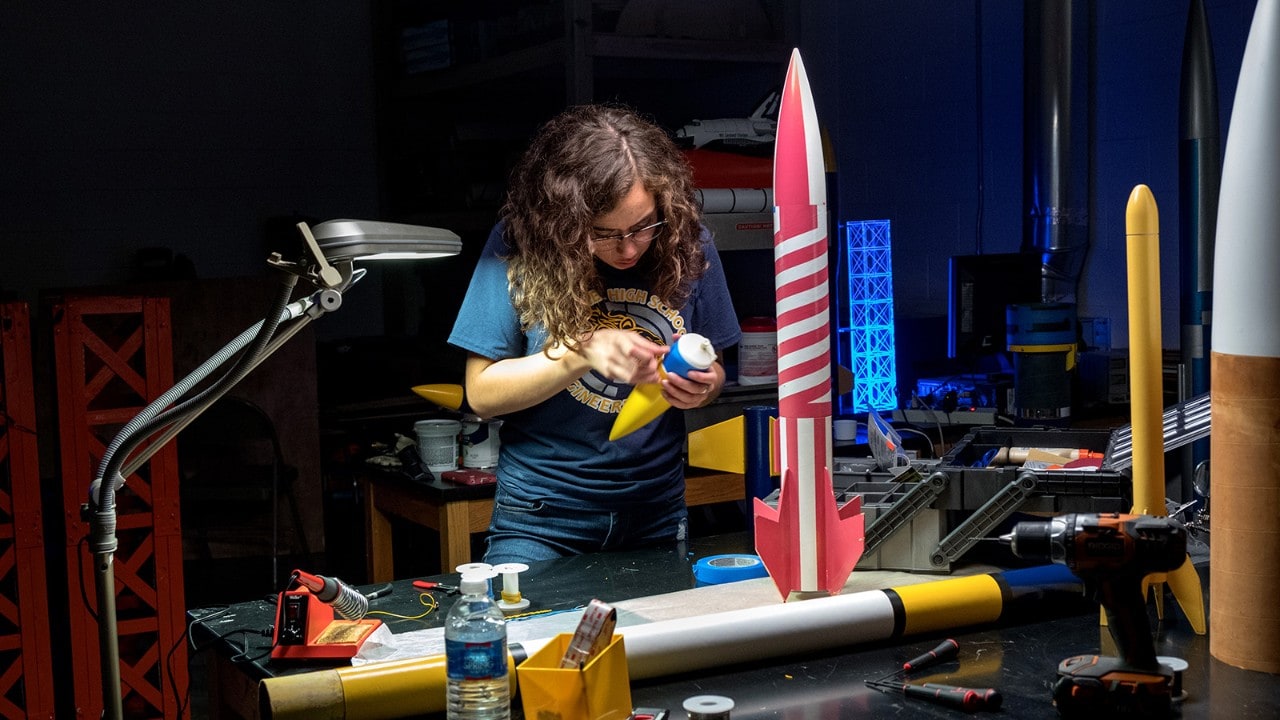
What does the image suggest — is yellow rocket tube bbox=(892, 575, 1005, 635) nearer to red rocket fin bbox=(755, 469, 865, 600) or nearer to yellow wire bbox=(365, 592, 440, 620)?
red rocket fin bbox=(755, 469, 865, 600)

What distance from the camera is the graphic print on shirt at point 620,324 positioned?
6.66 feet

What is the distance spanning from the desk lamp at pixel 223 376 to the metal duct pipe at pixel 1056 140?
350 centimetres

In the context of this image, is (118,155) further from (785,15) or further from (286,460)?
(785,15)

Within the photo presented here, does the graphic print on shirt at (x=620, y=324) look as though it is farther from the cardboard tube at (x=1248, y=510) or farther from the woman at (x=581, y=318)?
the cardboard tube at (x=1248, y=510)

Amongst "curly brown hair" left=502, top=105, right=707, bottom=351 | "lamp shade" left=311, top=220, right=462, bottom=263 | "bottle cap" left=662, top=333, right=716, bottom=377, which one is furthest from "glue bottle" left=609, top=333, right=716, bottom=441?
"lamp shade" left=311, top=220, right=462, bottom=263

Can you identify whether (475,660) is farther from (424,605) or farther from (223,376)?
(424,605)

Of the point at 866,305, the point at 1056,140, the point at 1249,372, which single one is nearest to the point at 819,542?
the point at 1249,372

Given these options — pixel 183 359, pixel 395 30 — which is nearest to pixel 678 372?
pixel 183 359

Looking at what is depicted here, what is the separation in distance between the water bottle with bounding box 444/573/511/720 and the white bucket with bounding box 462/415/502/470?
7.96 feet

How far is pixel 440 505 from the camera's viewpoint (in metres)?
3.42

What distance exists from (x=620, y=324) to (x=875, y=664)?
0.75 metres

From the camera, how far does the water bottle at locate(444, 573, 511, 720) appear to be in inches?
48.4

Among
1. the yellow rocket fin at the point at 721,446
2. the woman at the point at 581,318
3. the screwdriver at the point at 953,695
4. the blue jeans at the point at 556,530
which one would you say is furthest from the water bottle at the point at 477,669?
the yellow rocket fin at the point at 721,446

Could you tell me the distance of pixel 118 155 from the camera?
626cm
